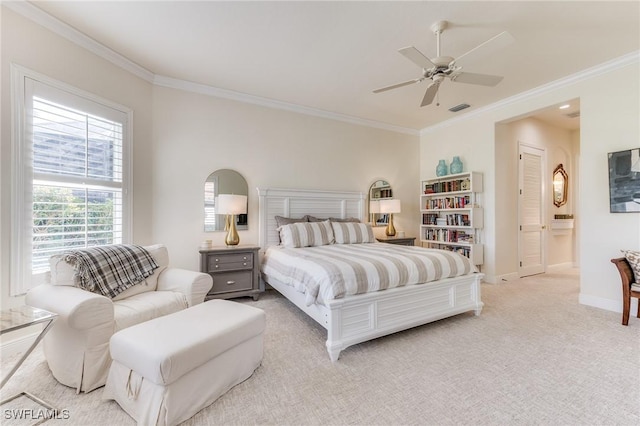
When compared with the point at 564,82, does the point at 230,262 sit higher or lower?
lower

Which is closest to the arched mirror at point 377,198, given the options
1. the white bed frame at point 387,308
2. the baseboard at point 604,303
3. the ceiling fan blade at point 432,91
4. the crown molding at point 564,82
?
the crown molding at point 564,82

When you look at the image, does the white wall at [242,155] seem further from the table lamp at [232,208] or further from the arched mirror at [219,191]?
the table lamp at [232,208]

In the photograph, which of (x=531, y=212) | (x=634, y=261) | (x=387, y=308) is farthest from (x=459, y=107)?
(x=387, y=308)

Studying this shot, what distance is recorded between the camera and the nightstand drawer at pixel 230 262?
3307mm

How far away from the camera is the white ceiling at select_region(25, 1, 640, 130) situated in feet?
7.60

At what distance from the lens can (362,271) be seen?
91.4 inches

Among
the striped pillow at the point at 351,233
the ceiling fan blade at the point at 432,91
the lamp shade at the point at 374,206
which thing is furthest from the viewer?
the lamp shade at the point at 374,206

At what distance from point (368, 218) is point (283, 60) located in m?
3.02

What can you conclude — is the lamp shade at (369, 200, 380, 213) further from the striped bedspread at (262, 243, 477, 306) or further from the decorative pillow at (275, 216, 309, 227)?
the striped bedspread at (262, 243, 477, 306)

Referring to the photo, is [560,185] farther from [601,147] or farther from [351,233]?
[351,233]

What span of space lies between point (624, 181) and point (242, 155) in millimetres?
4719

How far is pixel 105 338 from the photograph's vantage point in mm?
1785

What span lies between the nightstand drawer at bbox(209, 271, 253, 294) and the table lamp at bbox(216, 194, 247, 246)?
428mm

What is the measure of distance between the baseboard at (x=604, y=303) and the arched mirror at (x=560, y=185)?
2894 millimetres
